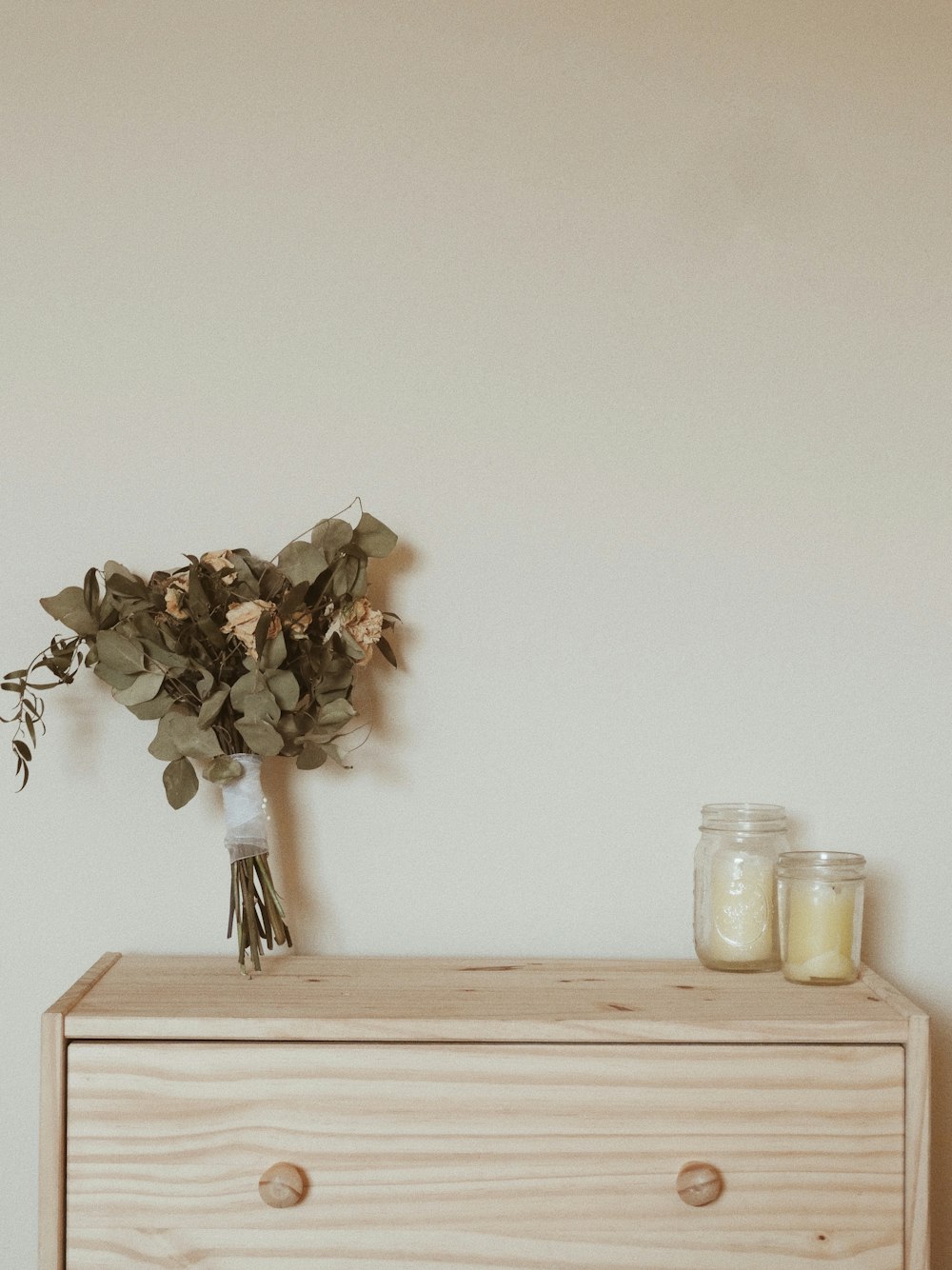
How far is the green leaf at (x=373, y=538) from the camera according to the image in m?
1.33

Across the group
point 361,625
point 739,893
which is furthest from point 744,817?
point 361,625

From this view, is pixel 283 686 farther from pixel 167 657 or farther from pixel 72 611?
pixel 72 611

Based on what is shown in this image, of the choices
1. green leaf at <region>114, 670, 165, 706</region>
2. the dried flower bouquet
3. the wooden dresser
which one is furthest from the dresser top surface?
green leaf at <region>114, 670, 165, 706</region>

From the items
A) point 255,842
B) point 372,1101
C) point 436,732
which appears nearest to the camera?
point 372,1101

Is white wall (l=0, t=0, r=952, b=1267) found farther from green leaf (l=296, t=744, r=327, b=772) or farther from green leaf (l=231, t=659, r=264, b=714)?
green leaf (l=231, t=659, r=264, b=714)

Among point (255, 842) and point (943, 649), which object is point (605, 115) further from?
point (255, 842)

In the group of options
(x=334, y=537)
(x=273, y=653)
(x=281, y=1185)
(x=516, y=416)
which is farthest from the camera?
(x=516, y=416)

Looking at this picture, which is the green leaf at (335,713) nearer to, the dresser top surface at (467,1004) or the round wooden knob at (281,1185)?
the dresser top surface at (467,1004)

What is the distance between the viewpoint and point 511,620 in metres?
1.43

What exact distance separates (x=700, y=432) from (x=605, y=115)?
1.46ft

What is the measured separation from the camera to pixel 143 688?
4.06 ft

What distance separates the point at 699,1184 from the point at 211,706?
28.2 inches

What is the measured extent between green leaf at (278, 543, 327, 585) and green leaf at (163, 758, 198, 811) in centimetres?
25

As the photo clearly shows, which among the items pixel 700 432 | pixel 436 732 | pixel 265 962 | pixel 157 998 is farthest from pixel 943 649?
pixel 157 998
